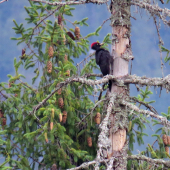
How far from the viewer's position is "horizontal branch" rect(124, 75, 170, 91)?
510 cm

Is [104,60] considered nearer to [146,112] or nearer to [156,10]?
[156,10]

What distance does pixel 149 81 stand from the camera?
17.3 ft

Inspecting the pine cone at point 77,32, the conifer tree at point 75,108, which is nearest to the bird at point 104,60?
the conifer tree at point 75,108

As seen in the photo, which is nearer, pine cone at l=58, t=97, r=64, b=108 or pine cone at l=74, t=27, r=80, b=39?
pine cone at l=58, t=97, r=64, b=108

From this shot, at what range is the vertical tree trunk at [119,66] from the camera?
5.27 m

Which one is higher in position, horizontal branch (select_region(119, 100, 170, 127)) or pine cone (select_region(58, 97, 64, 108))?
pine cone (select_region(58, 97, 64, 108))

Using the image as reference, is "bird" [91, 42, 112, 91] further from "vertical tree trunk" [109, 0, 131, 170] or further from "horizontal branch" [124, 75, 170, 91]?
"horizontal branch" [124, 75, 170, 91]

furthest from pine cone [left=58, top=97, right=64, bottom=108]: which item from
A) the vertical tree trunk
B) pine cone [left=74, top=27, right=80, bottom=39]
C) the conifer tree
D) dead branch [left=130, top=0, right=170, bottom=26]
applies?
dead branch [left=130, top=0, right=170, bottom=26]

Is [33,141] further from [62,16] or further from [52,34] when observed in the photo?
[62,16]

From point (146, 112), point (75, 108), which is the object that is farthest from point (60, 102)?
point (146, 112)

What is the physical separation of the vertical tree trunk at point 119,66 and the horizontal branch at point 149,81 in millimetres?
167

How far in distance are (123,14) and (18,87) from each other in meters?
3.66

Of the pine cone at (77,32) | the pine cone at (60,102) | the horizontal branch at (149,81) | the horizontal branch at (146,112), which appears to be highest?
the pine cone at (77,32)

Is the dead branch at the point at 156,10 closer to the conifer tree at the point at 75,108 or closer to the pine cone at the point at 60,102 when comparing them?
the conifer tree at the point at 75,108
